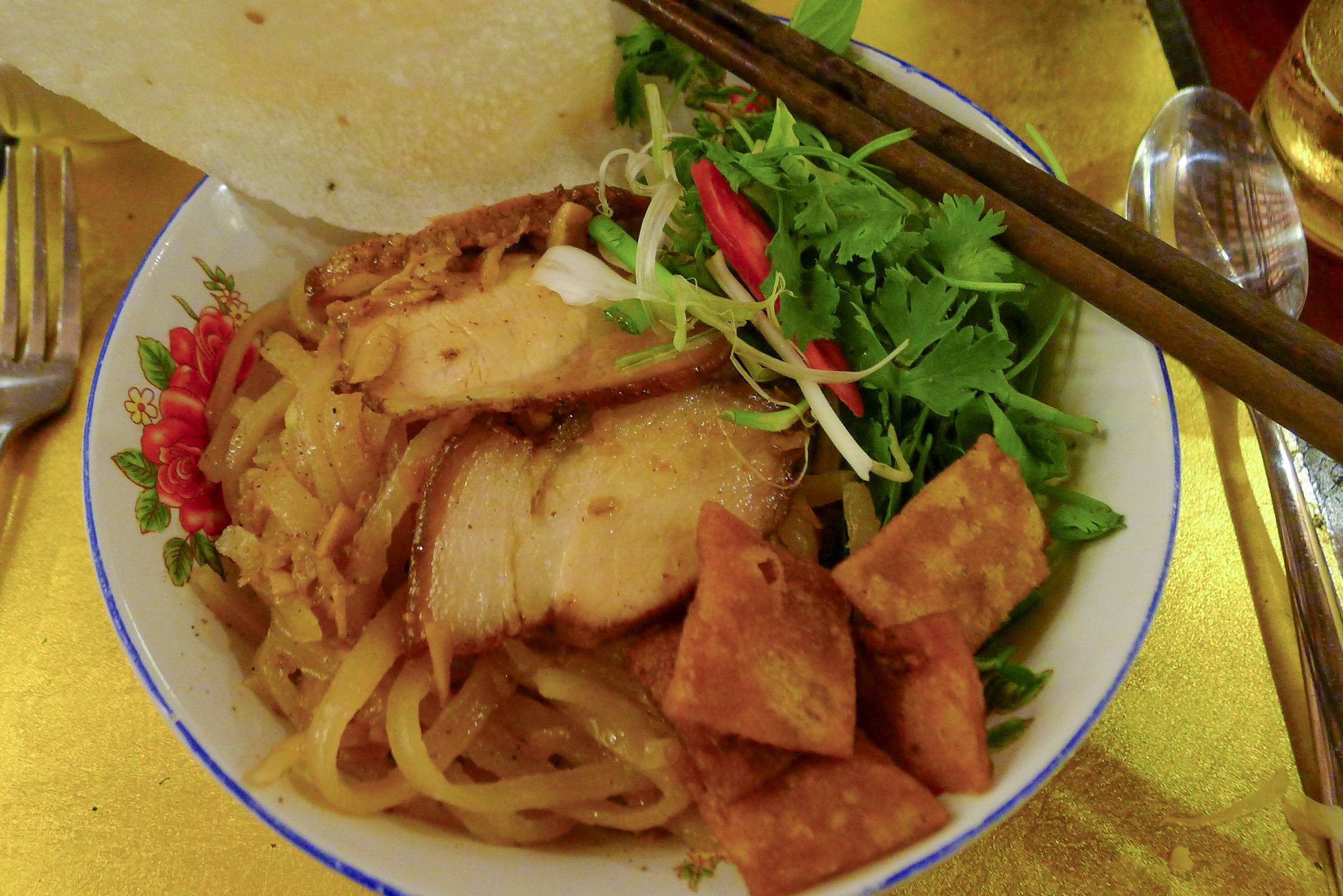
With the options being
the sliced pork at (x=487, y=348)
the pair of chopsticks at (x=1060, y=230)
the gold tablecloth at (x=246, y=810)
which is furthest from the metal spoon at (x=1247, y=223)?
the sliced pork at (x=487, y=348)

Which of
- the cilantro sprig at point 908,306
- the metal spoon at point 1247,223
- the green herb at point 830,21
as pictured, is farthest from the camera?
the green herb at point 830,21

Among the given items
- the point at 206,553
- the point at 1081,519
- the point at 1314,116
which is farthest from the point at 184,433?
the point at 1314,116

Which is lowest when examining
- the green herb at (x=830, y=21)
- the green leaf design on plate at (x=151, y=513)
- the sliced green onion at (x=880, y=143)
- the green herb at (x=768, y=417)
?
the green leaf design on plate at (x=151, y=513)

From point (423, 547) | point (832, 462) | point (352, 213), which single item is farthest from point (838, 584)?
point (352, 213)

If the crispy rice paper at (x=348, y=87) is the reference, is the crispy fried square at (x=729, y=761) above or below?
below

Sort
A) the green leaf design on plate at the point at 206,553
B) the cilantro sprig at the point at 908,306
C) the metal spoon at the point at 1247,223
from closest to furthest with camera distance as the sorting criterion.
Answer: the cilantro sprig at the point at 908,306, the green leaf design on plate at the point at 206,553, the metal spoon at the point at 1247,223

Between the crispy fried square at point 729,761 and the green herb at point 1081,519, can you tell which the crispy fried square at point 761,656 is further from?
the green herb at point 1081,519

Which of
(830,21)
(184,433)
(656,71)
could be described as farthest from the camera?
(656,71)

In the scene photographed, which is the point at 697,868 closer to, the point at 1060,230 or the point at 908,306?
the point at 908,306
